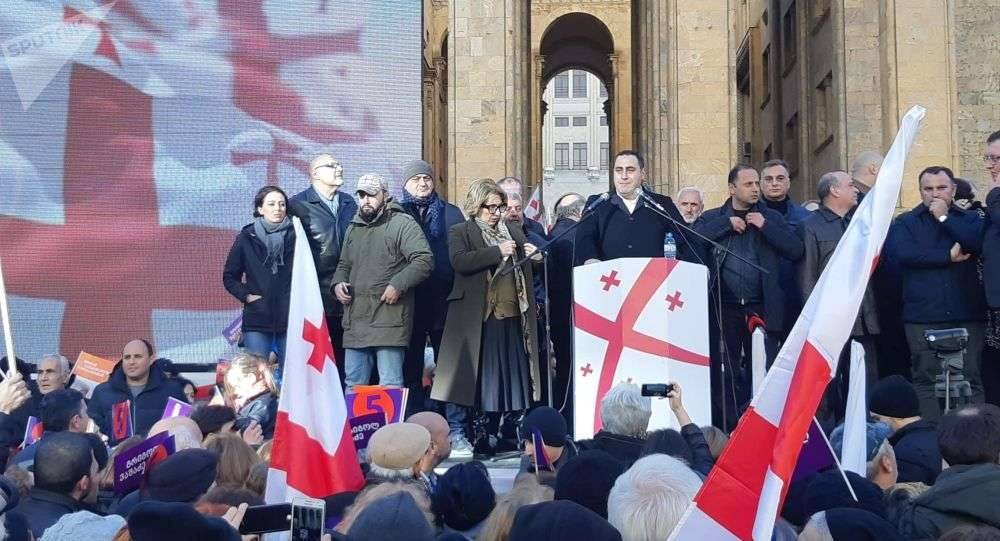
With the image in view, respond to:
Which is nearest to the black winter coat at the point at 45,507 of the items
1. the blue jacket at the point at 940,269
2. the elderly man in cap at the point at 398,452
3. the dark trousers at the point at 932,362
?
the elderly man in cap at the point at 398,452

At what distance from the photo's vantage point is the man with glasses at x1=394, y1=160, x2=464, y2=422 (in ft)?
38.3

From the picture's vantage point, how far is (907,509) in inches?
214

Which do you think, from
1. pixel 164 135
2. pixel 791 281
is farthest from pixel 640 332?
pixel 164 135

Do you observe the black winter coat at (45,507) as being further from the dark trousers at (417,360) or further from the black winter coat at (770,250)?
the black winter coat at (770,250)

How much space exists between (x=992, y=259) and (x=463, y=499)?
5.67 m

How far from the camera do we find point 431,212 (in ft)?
38.5

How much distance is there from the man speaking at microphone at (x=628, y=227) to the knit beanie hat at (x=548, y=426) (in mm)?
3044

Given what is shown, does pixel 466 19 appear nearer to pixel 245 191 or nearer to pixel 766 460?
pixel 245 191

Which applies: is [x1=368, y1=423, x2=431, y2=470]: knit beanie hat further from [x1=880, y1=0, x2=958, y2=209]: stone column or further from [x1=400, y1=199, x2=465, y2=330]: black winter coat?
[x1=880, y1=0, x2=958, y2=209]: stone column

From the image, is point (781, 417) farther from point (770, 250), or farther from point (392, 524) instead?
point (770, 250)

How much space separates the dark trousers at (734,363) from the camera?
35.0 feet

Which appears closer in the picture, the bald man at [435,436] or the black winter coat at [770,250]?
the bald man at [435,436]

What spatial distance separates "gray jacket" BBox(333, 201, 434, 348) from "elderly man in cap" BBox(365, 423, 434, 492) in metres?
4.24

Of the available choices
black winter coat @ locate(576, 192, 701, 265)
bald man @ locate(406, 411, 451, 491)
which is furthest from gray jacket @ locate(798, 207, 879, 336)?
bald man @ locate(406, 411, 451, 491)
